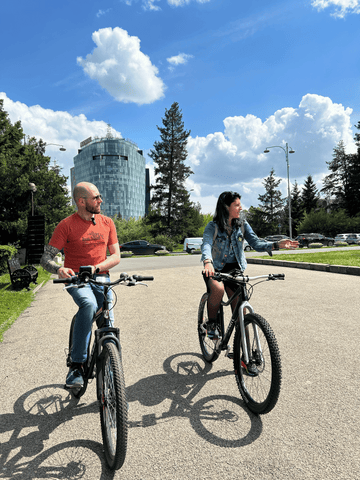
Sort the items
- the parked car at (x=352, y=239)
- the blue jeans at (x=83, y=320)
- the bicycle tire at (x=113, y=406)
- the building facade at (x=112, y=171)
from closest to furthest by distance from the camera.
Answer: the bicycle tire at (x=113, y=406) < the blue jeans at (x=83, y=320) < the parked car at (x=352, y=239) < the building facade at (x=112, y=171)

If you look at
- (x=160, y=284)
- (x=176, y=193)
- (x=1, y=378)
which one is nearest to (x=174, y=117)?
(x=176, y=193)

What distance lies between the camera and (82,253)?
3008mm

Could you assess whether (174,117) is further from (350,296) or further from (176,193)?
(350,296)

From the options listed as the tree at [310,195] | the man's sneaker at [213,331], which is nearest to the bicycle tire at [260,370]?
the man's sneaker at [213,331]

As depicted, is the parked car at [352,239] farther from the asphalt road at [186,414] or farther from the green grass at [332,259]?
the asphalt road at [186,414]

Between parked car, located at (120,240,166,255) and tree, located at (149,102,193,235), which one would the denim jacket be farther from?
tree, located at (149,102,193,235)

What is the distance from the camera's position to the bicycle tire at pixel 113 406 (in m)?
2.09

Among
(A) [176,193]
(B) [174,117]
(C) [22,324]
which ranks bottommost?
(C) [22,324]

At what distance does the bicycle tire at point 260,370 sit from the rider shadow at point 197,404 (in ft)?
0.43

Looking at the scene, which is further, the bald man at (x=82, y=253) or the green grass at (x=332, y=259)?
the green grass at (x=332, y=259)

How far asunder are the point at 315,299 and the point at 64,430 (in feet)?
20.3

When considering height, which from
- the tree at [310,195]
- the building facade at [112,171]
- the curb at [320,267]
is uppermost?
the building facade at [112,171]

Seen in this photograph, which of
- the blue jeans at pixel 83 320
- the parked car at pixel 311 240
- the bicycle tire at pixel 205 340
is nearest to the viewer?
the blue jeans at pixel 83 320

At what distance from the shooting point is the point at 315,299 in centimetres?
745
